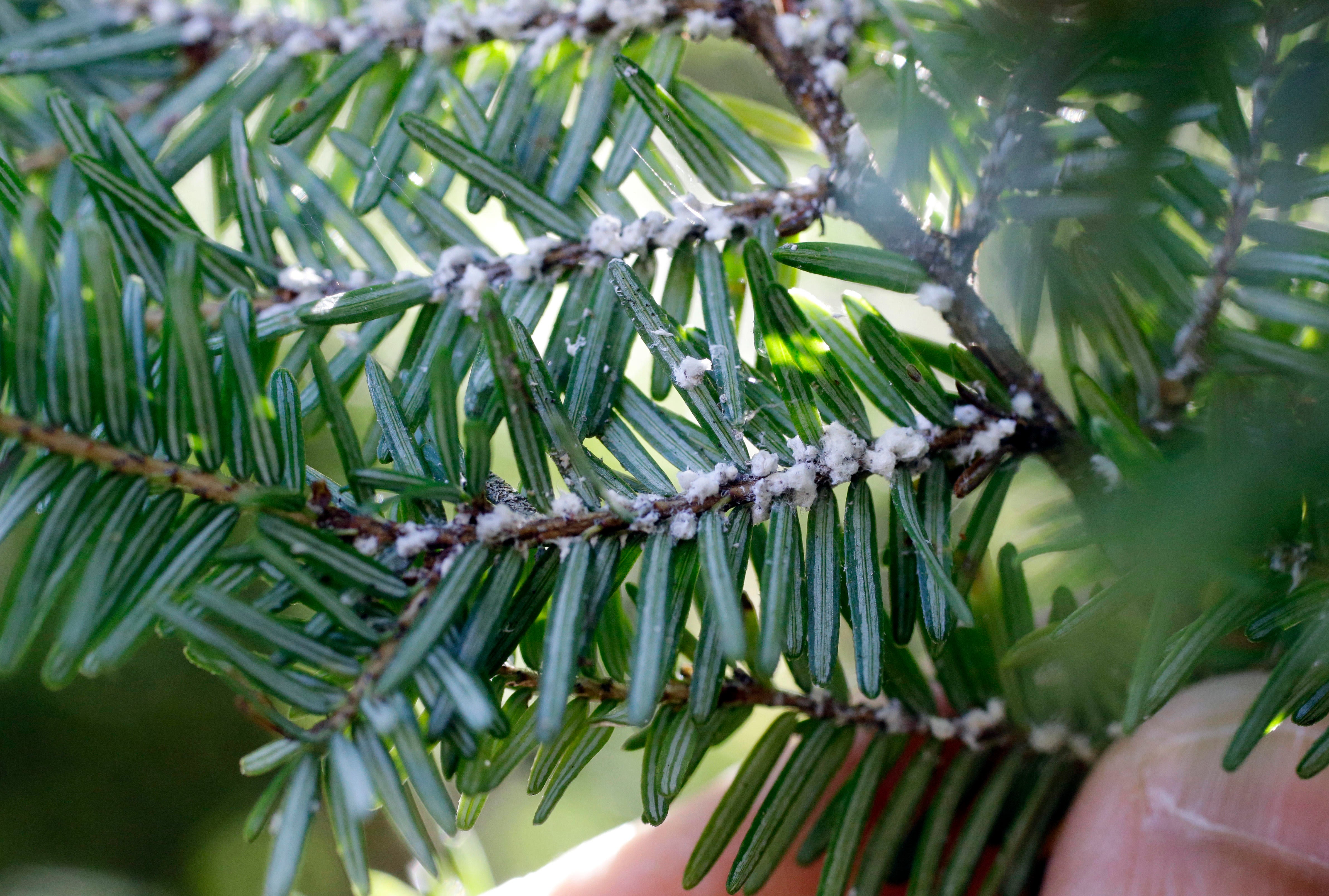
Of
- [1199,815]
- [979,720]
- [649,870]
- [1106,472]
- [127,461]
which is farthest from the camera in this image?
[649,870]

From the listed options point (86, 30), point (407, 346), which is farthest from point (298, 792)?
point (86, 30)

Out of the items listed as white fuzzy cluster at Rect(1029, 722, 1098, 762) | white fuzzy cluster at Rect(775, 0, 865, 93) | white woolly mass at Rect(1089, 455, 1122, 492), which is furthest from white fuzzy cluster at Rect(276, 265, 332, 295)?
white fuzzy cluster at Rect(1029, 722, 1098, 762)

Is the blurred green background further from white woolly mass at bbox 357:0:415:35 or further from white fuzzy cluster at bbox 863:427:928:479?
white fuzzy cluster at bbox 863:427:928:479

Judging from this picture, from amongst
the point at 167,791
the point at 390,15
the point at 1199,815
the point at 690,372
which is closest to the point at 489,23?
the point at 390,15

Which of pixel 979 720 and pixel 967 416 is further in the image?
pixel 979 720

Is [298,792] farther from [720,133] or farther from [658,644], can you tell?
[720,133]

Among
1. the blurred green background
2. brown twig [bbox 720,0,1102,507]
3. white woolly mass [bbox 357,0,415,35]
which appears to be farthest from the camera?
the blurred green background

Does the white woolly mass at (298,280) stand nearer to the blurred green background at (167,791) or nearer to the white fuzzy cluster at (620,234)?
the white fuzzy cluster at (620,234)

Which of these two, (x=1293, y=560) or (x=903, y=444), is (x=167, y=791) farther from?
(x=1293, y=560)
